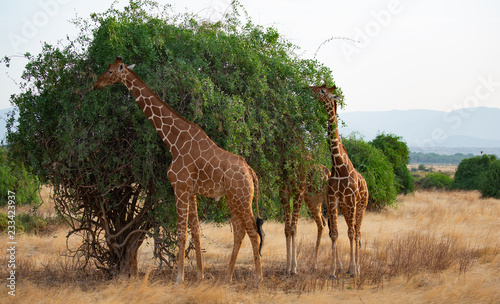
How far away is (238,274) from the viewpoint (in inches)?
382

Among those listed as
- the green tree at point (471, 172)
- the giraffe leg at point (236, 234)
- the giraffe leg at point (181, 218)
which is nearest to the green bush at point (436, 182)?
the green tree at point (471, 172)

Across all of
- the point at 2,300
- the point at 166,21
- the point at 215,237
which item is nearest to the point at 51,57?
the point at 166,21

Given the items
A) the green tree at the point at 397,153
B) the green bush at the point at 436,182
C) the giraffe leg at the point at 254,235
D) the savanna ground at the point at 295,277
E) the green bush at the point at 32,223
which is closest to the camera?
the savanna ground at the point at 295,277

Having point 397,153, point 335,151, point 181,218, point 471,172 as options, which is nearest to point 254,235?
point 181,218

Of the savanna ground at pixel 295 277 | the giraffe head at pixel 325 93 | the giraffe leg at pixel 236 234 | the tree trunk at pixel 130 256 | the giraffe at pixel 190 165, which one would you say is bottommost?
the savanna ground at pixel 295 277

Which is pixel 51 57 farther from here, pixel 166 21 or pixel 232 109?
pixel 232 109

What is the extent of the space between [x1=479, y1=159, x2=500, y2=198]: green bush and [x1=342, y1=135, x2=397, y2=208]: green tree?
9626 mm

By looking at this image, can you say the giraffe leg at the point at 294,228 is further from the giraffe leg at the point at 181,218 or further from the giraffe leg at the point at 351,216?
the giraffe leg at the point at 181,218

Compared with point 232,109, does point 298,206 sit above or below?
→ below

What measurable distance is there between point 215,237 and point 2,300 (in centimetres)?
858

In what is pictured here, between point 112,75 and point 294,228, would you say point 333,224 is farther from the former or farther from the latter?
point 112,75

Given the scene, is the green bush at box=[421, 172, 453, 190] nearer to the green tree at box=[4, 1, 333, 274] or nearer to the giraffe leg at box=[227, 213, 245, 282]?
the green tree at box=[4, 1, 333, 274]

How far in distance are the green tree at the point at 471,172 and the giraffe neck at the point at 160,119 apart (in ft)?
99.7

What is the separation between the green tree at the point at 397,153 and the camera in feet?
83.4
